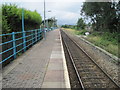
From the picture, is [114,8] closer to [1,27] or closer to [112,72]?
[112,72]

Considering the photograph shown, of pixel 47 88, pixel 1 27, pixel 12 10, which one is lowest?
pixel 47 88

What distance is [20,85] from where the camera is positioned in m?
4.49

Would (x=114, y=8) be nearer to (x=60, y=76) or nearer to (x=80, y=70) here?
(x=80, y=70)

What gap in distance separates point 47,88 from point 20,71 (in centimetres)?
195

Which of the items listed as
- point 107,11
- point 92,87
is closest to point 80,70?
point 92,87

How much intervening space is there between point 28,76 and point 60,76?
46.2 inches

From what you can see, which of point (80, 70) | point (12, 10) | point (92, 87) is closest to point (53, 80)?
point (92, 87)

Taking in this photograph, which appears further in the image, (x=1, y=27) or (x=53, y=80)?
(x=1, y=27)

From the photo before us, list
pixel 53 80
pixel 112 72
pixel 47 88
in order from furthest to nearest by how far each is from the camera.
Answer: pixel 112 72 < pixel 53 80 < pixel 47 88

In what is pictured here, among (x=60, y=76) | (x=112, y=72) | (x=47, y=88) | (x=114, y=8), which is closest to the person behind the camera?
(x=47, y=88)

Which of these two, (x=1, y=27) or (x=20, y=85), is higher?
(x=1, y=27)

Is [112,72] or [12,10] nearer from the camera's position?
[112,72]

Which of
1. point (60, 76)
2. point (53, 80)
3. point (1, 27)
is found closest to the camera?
point (53, 80)

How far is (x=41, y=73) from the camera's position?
18.6 feet
